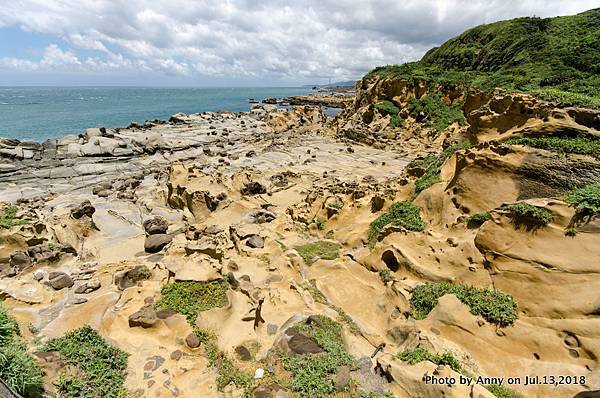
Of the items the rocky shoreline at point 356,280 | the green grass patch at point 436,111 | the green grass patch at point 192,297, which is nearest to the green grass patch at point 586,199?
the rocky shoreline at point 356,280

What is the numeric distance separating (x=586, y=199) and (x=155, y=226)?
1806 cm

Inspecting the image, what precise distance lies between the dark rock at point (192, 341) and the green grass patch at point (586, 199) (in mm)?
10115

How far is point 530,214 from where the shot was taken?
8797mm

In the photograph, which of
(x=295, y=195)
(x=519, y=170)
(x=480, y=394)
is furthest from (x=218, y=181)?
(x=480, y=394)

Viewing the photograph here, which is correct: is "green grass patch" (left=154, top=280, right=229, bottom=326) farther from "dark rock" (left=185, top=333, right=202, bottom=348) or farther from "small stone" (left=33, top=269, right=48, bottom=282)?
"small stone" (left=33, top=269, right=48, bottom=282)

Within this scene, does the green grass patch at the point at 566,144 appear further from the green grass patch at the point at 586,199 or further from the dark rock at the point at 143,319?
the dark rock at the point at 143,319

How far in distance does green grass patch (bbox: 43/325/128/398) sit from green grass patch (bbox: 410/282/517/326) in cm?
753

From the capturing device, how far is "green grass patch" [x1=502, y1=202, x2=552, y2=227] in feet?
28.1

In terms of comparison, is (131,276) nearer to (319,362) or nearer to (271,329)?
(271,329)

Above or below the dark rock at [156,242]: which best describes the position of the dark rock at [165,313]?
above

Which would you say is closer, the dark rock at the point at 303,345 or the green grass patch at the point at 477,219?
the dark rock at the point at 303,345

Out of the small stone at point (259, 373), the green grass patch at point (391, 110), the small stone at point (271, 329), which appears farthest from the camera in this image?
the green grass patch at point (391, 110)

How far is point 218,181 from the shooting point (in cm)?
2344

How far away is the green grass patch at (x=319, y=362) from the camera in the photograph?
6465mm
